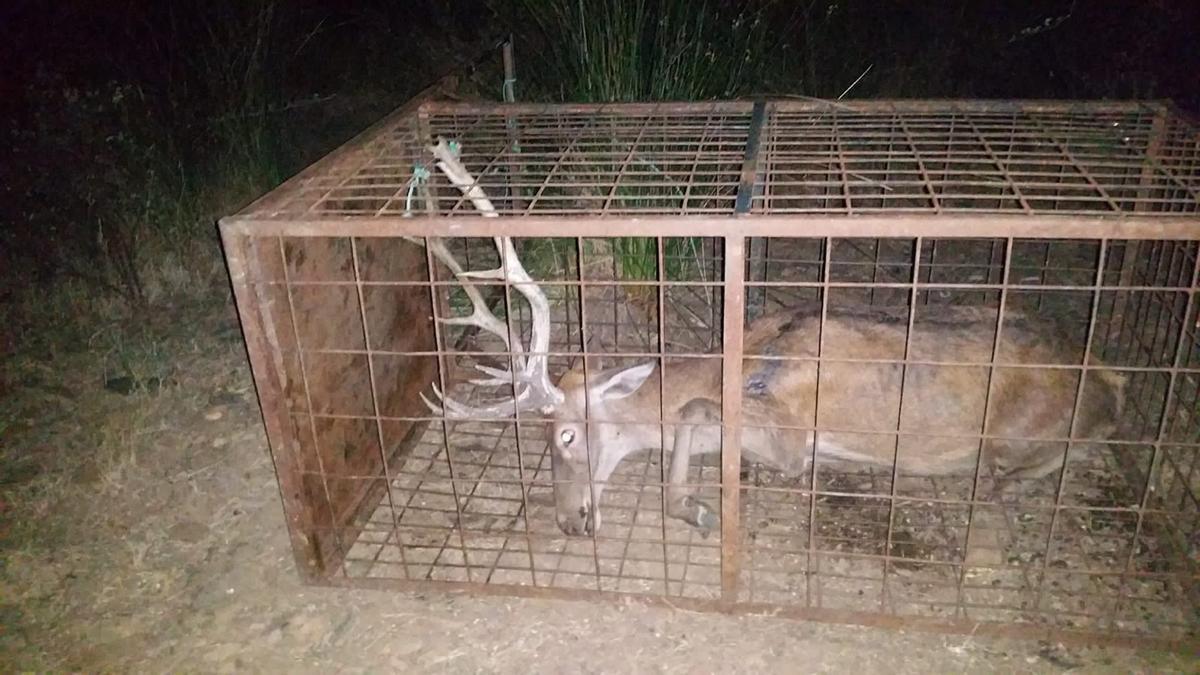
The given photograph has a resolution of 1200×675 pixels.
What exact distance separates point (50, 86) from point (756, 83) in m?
4.49

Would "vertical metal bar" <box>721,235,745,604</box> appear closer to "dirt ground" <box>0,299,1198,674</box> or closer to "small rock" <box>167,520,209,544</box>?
"dirt ground" <box>0,299,1198,674</box>

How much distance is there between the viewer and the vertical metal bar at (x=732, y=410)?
7.74ft

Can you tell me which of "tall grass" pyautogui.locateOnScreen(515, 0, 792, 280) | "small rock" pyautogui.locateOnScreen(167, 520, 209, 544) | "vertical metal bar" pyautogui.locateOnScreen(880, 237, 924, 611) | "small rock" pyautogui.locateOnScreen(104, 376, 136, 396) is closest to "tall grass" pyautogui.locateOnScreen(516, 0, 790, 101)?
"tall grass" pyautogui.locateOnScreen(515, 0, 792, 280)

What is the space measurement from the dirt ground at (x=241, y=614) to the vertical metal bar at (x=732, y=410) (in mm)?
219

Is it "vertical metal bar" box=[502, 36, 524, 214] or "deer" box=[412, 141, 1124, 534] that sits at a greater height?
"vertical metal bar" box=[502, 36, 524, 214]

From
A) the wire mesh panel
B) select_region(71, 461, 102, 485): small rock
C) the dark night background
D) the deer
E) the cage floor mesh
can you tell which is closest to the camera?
the cage floor mesh

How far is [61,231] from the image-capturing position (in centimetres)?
567

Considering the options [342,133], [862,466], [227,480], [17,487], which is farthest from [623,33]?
[342,133]

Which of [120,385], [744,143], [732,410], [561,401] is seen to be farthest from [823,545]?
[120,385]

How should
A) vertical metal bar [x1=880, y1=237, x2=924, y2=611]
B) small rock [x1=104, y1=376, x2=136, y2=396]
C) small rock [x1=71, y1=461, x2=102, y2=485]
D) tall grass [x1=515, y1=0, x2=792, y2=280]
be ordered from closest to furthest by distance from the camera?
vertical metal bar [x1=880, y1=237, x2=924, y2=611] < small rock [x1=71, y1=461, x2=102, y2=485] < small rock [x1=104, y1=376, x2=136, y2=396] < tall grass [x1=515, y1=0, x2=792, y2=280]

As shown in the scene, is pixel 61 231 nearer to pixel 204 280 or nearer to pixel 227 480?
pixel 204 280

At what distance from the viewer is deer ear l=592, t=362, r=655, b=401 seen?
330 cm

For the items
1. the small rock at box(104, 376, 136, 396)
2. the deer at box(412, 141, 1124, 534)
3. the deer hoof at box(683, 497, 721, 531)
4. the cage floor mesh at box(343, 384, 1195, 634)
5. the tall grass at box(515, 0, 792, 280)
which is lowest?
the cage floor mesh at box(343, 384, 1195, 634)

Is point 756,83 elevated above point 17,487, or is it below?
above
